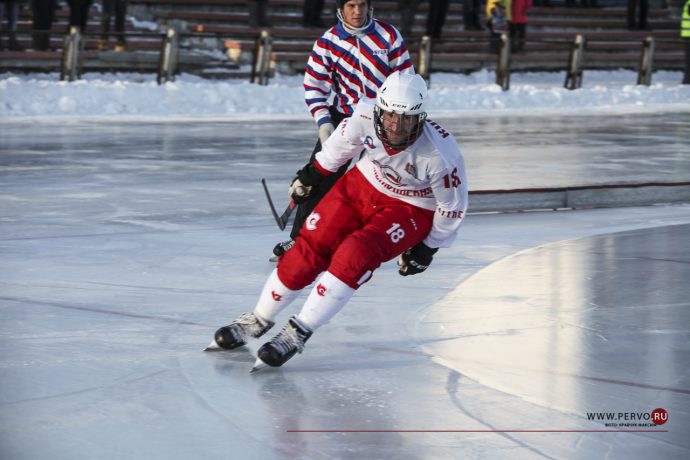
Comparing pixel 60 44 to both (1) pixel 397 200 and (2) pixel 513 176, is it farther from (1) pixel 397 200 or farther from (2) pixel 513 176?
(1) pixel 397 200

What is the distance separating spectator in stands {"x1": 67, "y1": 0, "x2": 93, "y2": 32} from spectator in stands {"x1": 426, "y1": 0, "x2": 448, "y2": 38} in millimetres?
6216

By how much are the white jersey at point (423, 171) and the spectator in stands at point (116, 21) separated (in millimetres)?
15749

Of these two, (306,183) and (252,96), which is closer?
(306,183)

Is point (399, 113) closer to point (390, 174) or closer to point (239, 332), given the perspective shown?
point (390, 174)

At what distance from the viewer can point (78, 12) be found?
20188 millimetres

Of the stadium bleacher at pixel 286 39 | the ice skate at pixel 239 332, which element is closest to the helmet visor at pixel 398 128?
the ice skate at pixel 239 332

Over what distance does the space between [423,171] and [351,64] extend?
2.03m

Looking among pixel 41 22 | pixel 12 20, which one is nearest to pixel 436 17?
pixel 41 22

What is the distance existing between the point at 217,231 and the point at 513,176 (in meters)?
3.95

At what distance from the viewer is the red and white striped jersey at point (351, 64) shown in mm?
7324

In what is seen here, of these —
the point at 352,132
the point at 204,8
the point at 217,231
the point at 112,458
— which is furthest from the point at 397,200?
the point at 204,8

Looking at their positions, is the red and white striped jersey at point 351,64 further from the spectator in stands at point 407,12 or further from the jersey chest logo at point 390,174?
the spectator in stands at point 407,12

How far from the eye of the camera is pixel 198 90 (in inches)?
780

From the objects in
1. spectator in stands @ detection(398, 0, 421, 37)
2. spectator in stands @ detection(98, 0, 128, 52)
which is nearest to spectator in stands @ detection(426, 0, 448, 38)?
spectator in stands @ detection(398, 0, 421, 37)
